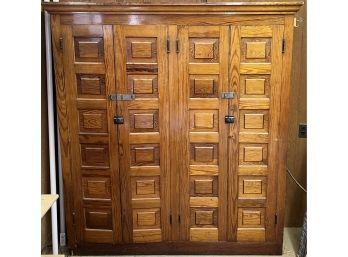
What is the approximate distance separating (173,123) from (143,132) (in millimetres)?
212

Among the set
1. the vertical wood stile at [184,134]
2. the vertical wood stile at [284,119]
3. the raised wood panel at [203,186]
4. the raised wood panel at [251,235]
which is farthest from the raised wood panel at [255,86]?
the raised wood panel at [251,235]

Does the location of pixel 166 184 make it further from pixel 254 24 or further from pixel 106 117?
pixel 254 24

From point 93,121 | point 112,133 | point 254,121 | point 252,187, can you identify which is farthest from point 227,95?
point 93,121

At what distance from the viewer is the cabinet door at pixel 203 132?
2154mm

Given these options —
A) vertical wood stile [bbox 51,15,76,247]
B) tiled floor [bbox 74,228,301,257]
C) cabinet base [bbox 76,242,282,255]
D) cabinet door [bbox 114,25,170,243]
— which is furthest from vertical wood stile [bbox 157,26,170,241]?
tiled floor [bbox 74,228,301,257]

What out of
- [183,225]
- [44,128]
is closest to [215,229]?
[183,225]

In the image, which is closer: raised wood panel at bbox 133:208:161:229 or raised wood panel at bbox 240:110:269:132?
raised wood panel at bbox 240:110:269:132

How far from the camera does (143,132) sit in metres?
2.25

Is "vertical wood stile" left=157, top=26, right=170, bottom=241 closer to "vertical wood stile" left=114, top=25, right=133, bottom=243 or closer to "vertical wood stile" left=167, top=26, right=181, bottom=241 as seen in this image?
"vertical wood stile" left=167, top=26, right=181, bottom=241

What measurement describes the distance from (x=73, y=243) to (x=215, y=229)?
1.02m

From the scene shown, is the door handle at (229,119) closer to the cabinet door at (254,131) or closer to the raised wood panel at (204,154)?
the cabinet door at (254,131)

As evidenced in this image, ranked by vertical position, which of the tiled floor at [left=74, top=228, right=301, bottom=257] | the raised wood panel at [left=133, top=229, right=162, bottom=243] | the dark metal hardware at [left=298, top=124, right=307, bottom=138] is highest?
the dark metal hardware at [left=298, top=124, right=307, bottom=138]

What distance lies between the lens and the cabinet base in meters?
2.39
